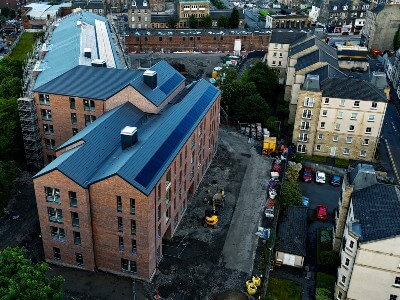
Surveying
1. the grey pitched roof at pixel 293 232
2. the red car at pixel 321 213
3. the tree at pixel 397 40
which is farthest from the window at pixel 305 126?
the tree at pixel 397 40

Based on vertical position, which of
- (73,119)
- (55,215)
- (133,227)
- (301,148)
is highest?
(73,119)

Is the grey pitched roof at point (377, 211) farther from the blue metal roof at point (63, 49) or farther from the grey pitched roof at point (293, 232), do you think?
the blue metal roof at point (63, 49)

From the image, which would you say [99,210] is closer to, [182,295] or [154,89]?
[182,295]

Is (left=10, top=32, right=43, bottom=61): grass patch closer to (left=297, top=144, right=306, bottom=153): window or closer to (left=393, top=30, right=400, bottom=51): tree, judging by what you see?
(left=297, top=144, right=306, bottom=153): window

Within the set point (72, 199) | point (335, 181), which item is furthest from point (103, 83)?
point (335, 181)

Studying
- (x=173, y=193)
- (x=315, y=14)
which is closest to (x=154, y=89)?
(x=173, y=193)

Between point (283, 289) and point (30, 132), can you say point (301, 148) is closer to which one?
point (283, 289)
